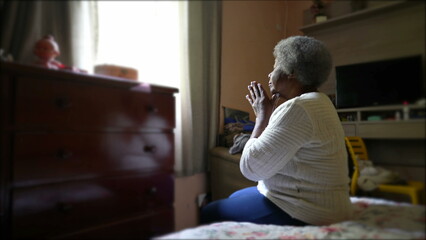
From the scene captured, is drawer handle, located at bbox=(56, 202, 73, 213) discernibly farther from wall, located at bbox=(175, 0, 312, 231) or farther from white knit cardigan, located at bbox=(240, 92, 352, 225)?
white knit cardigan, located at bbox=(240, 92, 352, 225)

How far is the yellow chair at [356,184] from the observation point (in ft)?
0.88

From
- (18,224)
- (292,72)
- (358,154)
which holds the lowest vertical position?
(18,224)

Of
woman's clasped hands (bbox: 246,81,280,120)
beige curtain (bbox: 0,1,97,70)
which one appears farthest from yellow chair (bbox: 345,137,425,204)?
beige curtain (bbox: 0,1,97,70)

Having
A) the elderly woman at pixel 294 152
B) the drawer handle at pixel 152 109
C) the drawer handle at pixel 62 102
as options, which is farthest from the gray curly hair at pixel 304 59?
the drawer handle at pixel 62 102

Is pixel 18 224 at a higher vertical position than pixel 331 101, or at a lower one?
lower

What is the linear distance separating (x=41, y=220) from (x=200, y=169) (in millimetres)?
256

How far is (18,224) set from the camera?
1.19 ft

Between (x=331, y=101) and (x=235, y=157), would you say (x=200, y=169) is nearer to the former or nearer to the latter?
(x=235, y=157)

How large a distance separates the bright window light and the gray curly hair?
6.6 inches

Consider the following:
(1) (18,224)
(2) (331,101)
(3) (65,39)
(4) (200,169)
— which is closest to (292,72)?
(2) (331,101)

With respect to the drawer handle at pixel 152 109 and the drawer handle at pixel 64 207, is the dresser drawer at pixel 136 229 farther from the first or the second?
the drawer handle at pixel 152 109

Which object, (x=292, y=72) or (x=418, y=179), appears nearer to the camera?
(x=418, y=179)

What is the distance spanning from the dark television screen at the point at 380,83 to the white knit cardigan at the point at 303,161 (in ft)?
0.16

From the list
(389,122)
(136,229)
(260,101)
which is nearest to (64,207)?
(136,229)
